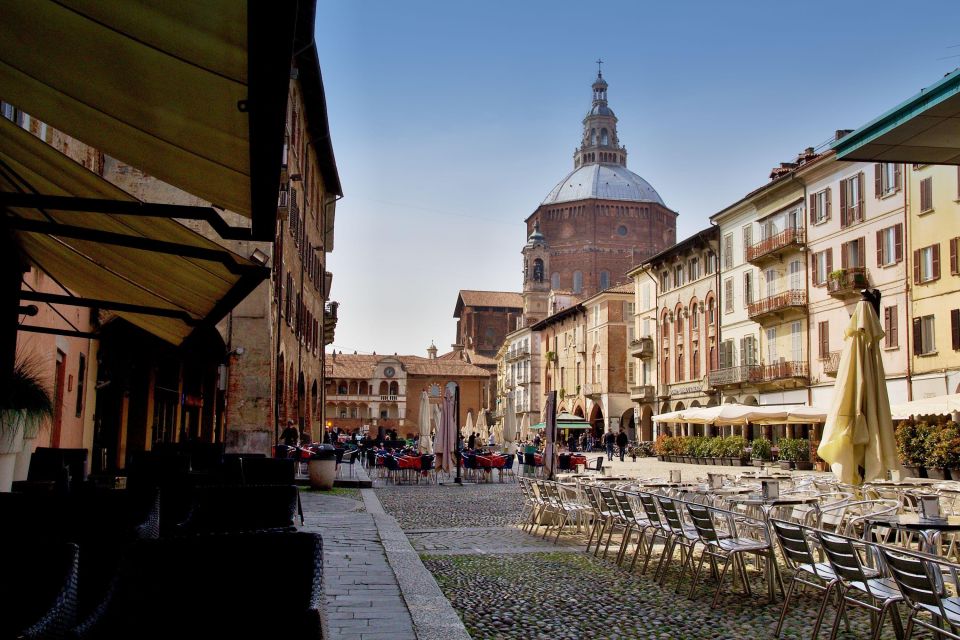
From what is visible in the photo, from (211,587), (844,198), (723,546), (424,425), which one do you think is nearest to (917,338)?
(844,198)

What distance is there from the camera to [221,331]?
19250 mm

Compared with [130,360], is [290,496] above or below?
below

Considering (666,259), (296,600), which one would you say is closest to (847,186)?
(666,259)

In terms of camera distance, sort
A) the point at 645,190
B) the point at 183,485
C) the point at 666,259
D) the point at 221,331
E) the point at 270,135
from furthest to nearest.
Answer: the point at 645,190
the point at 666,259
the point at 221,331
the point at 183,485
the point at 270,135

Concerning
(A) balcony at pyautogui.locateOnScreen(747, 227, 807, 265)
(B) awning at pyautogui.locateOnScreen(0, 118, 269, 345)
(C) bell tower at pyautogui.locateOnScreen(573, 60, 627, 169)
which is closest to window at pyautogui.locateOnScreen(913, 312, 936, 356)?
(A) balcony at pyautogui.locateOnScreen(747, 227, 807, 265)

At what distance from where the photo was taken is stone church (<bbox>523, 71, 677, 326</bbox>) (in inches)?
3858

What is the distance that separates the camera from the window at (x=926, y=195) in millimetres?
29312

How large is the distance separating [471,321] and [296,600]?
10944 cm

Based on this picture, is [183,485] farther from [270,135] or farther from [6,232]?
[270,135]

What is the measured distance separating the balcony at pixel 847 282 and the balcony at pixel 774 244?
2.82m

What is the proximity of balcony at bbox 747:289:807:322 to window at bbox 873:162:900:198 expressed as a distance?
6.21 metres

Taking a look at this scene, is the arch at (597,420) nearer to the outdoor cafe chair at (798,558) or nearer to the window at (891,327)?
the window at (891,327)

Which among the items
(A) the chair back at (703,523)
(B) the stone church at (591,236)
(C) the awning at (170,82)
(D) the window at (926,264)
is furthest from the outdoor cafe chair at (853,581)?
(B) the stone church at (591,236)

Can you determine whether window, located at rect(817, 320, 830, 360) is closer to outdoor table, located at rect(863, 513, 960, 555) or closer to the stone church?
outdoor table, located at rect(863, 513, 960, 555)
